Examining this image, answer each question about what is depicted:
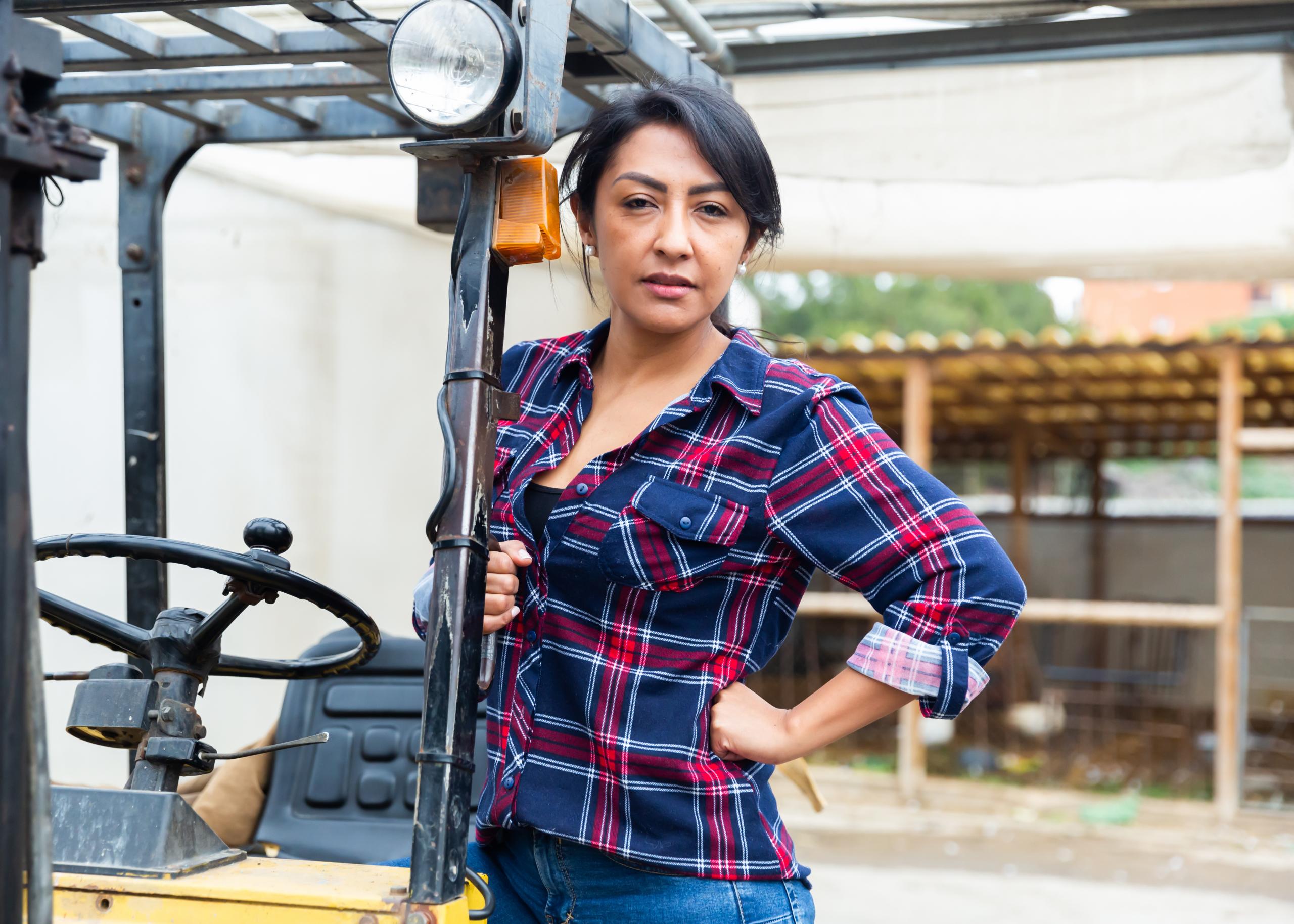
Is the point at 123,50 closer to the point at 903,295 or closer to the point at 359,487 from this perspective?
the point at 359,487

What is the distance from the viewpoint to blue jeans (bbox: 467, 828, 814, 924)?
4.82 feet

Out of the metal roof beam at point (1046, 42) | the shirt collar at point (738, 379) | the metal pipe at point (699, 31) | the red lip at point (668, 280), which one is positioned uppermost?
the metal roof beam at point (1046, 42)

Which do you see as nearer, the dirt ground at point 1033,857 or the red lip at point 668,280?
the red lip at point 668,280

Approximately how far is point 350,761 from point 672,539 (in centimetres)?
152

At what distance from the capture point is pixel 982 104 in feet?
10.8

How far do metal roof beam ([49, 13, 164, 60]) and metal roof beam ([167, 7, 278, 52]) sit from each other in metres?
0.10

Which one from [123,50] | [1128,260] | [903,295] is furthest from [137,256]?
[903,295]

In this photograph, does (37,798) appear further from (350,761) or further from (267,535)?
(350,761)

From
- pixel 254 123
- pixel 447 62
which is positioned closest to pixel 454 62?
pixel 447 62

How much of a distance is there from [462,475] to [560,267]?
10.0 ft

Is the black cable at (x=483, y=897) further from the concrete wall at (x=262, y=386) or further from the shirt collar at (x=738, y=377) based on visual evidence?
the concrete wall at (x=262, y=386)

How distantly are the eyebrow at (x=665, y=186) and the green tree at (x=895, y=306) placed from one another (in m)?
24.2

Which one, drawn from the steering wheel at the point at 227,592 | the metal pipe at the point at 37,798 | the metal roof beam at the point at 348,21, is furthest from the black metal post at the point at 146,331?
the metal pipe at the point at 37,798

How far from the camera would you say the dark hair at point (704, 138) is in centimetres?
153
